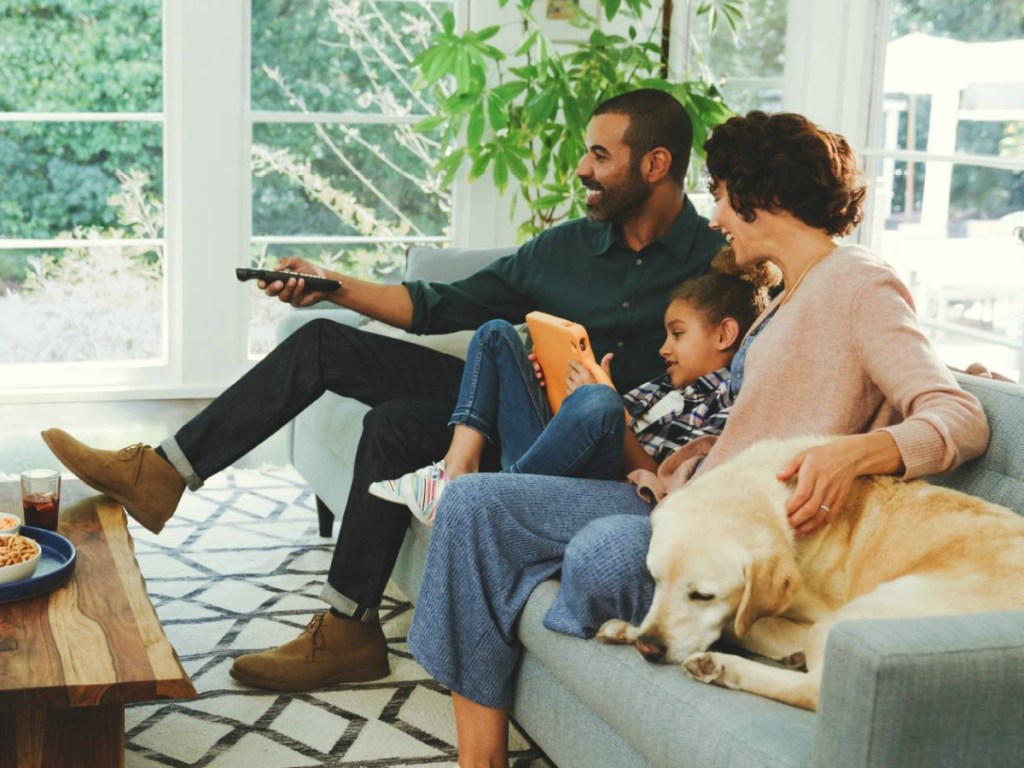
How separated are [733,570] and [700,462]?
588mm

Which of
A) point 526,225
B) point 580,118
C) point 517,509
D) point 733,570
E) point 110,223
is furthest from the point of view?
point 110,223

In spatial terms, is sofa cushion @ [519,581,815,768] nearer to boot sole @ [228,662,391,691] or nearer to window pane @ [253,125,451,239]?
boot sole @ [228,662,391,691]

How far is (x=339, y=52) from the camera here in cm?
505

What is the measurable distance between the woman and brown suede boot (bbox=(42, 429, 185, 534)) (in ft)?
2.77

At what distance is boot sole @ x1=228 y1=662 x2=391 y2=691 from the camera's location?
249 centimetres

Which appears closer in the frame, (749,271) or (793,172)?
(793,172)

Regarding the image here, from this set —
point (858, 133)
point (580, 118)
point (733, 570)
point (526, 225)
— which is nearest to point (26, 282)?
point (526, 225)

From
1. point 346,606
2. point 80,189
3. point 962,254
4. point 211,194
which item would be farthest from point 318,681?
point 80,189

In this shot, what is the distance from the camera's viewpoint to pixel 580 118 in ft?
13.6

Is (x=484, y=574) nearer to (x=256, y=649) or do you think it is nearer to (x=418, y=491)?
(x=418, y=491)

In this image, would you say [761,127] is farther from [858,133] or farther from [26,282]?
[26,282]

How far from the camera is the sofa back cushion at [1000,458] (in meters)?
1.84

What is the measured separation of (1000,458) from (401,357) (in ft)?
4.86

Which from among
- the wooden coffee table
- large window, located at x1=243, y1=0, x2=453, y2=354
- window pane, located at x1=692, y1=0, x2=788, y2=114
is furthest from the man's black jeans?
large window, located at x1=243, y1=0, x2=453, y2=354
